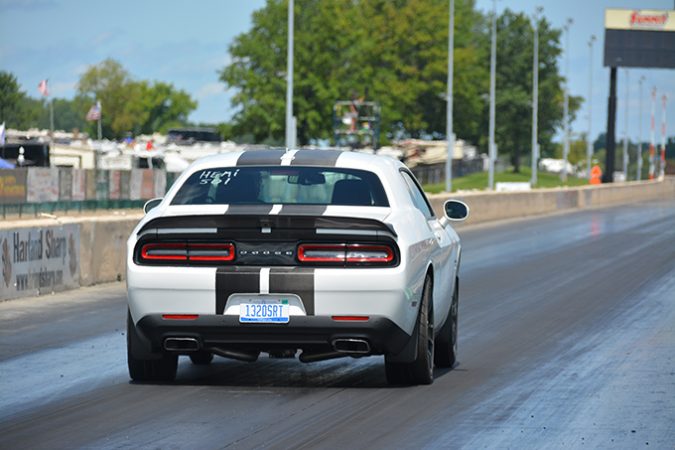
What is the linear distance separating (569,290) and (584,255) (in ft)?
27.6

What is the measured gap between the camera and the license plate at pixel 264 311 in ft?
31.8

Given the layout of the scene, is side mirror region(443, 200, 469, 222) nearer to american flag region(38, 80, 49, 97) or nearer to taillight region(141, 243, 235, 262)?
taillight region(141, 243, 235, 262)

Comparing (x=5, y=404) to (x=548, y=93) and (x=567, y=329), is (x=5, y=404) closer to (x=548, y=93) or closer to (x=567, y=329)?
(x=567, y=329)

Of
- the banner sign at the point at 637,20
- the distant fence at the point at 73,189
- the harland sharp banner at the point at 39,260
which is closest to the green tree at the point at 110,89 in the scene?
the banner sign at the point at 637,20

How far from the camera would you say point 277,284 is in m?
9.64

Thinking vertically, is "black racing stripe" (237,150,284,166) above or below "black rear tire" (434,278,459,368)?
above

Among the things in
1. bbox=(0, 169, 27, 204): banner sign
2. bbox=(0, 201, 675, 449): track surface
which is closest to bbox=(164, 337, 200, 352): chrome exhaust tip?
bbox=(0, 201, 675, 449): track surface

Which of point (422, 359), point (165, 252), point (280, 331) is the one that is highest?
point (165, 252)

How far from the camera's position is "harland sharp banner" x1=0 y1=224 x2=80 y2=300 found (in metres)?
17.9

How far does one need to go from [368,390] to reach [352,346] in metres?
0.56

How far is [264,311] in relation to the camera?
31.9 ft

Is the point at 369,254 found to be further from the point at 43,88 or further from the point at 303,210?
the point at 43,88

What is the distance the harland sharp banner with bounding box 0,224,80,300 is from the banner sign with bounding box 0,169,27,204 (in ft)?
76.0

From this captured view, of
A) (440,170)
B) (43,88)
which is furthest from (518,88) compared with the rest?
(43,88)
